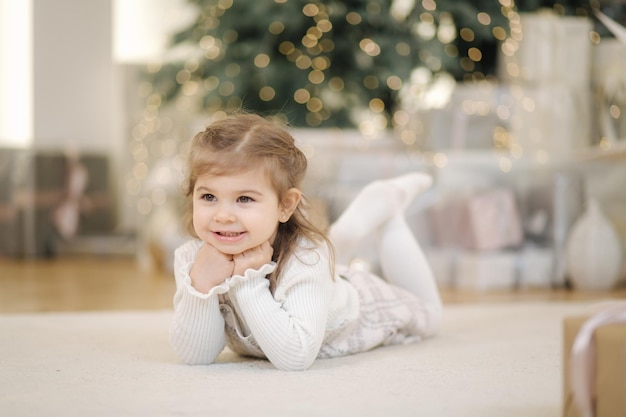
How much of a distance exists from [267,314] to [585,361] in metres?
0.47

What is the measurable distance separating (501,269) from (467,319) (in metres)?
0.87

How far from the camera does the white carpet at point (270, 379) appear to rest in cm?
97

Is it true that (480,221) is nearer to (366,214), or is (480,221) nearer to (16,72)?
(366,214)

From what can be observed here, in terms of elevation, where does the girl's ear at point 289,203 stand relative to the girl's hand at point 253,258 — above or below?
above

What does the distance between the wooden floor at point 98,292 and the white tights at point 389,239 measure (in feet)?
2.48

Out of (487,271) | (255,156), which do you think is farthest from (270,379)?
(487,271)

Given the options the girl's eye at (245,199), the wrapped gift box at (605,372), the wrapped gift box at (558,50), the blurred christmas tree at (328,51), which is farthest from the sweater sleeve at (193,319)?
the blurred christmas tree at (328,51)

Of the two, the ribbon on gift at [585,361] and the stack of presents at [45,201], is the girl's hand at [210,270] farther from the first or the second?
the stack of presents at [45,201]

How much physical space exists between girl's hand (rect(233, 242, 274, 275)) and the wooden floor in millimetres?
1014

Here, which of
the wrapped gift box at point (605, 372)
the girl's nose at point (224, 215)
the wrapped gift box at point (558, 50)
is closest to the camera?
the wrapped gift box at point (605, 372)

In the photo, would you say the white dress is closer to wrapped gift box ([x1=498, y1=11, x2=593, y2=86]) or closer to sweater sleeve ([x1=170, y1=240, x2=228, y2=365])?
sweater sleeve ([x1=170, y1=240, x2=228, y2=365])

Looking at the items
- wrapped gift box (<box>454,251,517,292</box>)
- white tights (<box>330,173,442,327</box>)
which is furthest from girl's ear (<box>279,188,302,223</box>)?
wrapped gift box (<box>454,251,517,292</box>)

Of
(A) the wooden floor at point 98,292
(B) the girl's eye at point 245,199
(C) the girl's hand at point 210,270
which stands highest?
(B) the girl's eye at point 245,199

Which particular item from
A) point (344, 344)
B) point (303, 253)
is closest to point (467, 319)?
point (344, 344)
